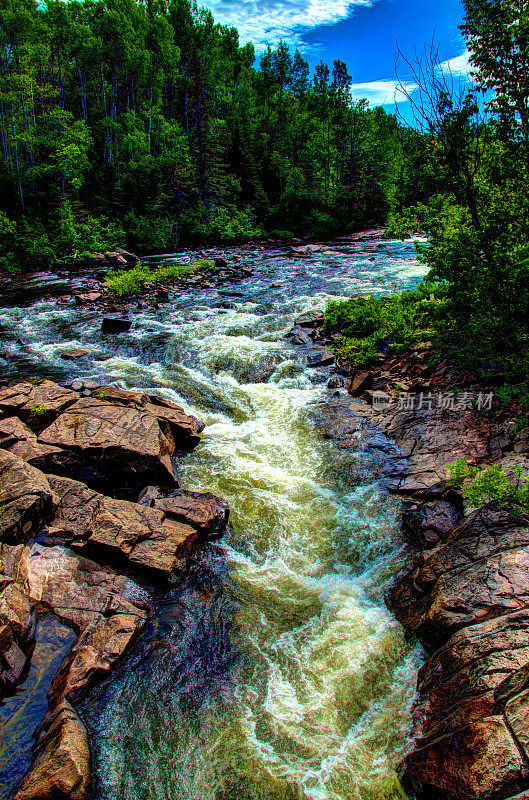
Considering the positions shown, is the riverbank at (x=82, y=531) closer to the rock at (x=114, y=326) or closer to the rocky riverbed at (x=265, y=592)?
the rocky riverbed at (x=265, y=592)

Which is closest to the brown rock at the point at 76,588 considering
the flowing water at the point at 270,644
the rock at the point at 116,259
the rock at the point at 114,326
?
the flowing water at the point at 270,644

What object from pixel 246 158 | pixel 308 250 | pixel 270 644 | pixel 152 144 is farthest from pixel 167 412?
pixel 246 158

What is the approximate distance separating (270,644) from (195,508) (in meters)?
2.39

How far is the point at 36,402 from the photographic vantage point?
879 centimetres

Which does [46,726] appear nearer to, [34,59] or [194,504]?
[194,504]

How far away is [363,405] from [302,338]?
4.43 meters

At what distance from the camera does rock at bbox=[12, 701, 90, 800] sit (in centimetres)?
327

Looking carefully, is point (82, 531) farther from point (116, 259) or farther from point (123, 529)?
point (116, 259)

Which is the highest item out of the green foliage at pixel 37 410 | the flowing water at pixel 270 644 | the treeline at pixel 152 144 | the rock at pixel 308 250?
the treeline at pixel 152 144

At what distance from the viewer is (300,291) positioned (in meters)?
19.5

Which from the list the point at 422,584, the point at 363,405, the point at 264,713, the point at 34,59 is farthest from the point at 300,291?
the point at 34,59

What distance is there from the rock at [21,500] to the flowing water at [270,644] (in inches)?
87.3

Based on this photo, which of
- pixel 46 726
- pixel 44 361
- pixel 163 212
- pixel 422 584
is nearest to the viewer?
pixel 46 726

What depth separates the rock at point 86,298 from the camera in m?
18.6
